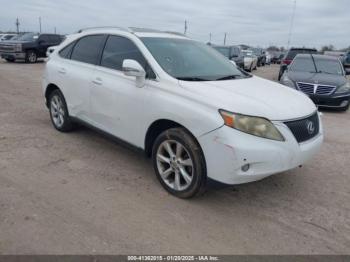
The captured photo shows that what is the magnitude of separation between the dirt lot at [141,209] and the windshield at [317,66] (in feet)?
19.8

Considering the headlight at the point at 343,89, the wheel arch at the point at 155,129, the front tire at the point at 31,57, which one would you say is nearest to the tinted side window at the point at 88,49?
the wheel arch at the point at 155,129

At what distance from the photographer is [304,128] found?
3.70 meters

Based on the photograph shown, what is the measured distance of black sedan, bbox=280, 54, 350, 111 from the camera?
9359 mm

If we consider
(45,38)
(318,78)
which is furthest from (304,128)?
(45,38)

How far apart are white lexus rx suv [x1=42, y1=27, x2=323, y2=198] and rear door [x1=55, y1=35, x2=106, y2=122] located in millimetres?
17

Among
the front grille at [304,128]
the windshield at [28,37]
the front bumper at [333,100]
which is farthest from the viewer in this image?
the windshield at [28,37]

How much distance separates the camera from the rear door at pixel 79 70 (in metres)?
5.04

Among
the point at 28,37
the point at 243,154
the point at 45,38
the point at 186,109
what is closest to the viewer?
the point at 243,154

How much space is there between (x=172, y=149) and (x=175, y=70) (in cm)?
95

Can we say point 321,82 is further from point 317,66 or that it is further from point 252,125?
point 252,125

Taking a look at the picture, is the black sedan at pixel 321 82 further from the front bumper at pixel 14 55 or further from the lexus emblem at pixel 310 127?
the front bumper at pixel 14 55

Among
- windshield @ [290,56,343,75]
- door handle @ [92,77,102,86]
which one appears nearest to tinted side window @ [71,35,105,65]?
door handle @ [92,77,102,86]

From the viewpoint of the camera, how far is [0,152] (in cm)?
500

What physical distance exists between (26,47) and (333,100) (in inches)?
696
